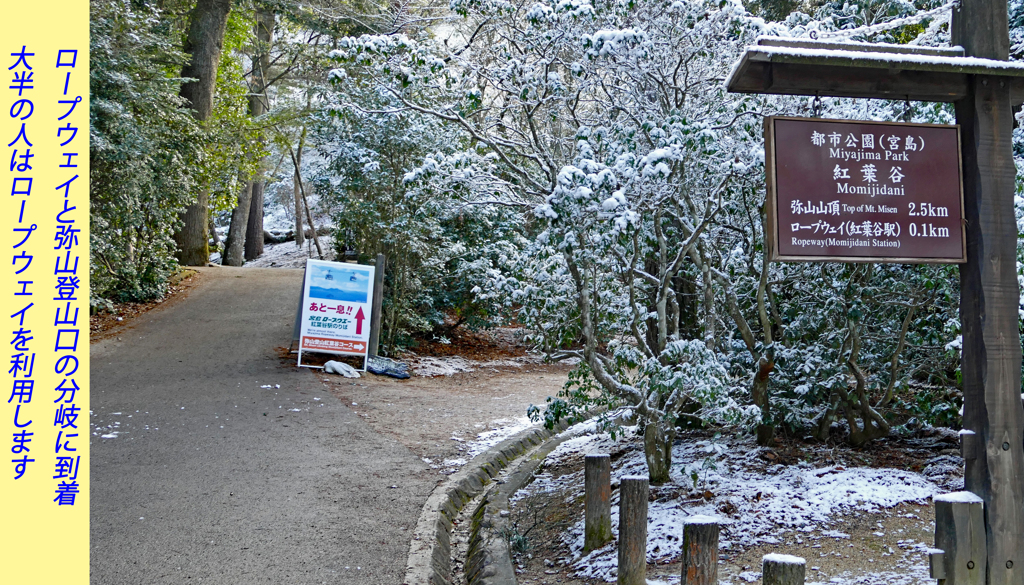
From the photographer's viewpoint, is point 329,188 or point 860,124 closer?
point 860,124

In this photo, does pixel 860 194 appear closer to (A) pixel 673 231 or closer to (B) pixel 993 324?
(B) pixel 993 324

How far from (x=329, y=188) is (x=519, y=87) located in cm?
966

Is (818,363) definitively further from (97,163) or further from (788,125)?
(97,163)

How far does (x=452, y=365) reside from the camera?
51.2ft

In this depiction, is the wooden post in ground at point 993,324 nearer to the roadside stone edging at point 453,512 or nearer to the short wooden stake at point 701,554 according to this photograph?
the short wooden stake at point 701,554

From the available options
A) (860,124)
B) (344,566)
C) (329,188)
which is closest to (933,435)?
(860,124)

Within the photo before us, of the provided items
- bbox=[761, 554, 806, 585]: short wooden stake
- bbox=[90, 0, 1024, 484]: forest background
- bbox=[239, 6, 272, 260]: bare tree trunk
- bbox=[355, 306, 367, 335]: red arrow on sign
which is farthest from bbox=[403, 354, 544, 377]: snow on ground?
bbox=[761, 554, 806, 585]: short wooden stake

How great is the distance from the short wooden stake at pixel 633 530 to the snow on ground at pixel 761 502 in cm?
56

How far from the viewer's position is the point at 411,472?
7656mm

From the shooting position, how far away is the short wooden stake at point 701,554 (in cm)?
366

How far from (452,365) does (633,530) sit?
11327mm

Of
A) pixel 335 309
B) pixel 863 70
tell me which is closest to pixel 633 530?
pixel 863 70

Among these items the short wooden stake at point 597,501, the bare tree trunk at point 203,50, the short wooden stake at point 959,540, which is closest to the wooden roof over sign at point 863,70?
the short wooden stake at point 959,540

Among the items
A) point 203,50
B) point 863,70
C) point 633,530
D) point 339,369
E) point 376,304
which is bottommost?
point 633,530
